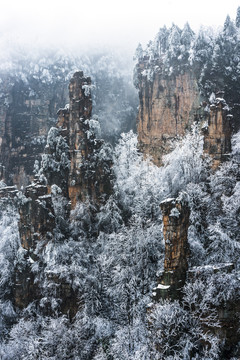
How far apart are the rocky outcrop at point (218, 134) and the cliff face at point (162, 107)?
849 centimetres

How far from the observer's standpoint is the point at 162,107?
173 feet

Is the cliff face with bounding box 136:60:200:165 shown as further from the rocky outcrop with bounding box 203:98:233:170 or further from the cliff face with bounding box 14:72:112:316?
the cliff face with bounding box 14:72:112:316

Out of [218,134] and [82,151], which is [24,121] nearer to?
[82,151]

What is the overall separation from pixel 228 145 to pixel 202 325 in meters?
18.5

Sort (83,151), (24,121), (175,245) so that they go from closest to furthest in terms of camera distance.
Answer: (175,245), (83,151), (24,121)

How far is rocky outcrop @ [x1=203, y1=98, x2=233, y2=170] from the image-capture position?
127ft

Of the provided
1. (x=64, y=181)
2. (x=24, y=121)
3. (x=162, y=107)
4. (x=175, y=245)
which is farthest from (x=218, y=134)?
(x=24, y=121)

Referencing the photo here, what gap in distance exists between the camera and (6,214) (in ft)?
164

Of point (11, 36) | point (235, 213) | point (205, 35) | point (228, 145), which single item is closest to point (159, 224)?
point (235, 213)

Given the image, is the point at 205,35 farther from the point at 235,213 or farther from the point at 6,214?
the point at 6,214

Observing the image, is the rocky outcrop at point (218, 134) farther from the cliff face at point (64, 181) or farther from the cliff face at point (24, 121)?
the cliff face at point (24, 121)

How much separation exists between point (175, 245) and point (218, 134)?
14525 mm

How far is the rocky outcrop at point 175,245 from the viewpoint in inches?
1152

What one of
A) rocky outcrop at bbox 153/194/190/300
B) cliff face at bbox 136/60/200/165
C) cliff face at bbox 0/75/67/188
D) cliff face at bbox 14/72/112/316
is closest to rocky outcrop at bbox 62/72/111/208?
cliff face at bbox 14/72/112/316
